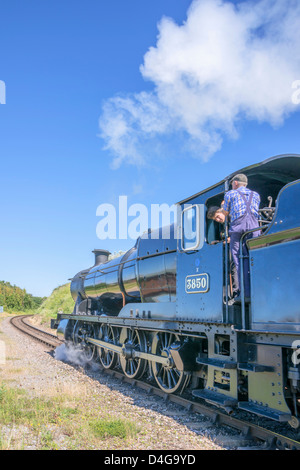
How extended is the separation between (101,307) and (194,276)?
6.09 meters

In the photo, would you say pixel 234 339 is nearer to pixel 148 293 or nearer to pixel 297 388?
pixel 297 388

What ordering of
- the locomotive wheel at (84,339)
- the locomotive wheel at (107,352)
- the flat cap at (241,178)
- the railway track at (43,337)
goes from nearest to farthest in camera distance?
the flat cap at (241,178) → the locomotive wheel at (107,352) → the locomotive wheel at (84,339) → the railway track at (43,337)

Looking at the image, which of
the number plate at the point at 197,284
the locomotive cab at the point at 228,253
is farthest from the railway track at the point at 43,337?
the locomotive cab at the point at 228,253

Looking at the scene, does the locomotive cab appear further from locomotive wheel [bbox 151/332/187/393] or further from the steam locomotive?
locomotive wheel [bbox 151/332/187/393]

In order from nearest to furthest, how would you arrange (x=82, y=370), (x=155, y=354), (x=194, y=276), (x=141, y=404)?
(x=194, y=276), (x=141, y=404), (x=155, y=354), (x=82, y=370)

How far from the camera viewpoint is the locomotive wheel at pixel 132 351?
26.7 feet

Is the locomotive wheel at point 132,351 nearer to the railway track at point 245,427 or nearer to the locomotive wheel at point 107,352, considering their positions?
the railway track at point 245,427

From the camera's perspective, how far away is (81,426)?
16.3 ft

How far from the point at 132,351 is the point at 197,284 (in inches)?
115

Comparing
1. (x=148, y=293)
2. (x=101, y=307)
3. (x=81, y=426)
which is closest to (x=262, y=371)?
(x=81, y=426)

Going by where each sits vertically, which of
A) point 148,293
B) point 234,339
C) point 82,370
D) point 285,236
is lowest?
point 82,370

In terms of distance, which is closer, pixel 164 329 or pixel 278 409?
pixel 278 409

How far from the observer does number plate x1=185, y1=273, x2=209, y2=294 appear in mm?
5789

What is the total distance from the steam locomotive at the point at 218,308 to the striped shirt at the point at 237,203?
259 mm
